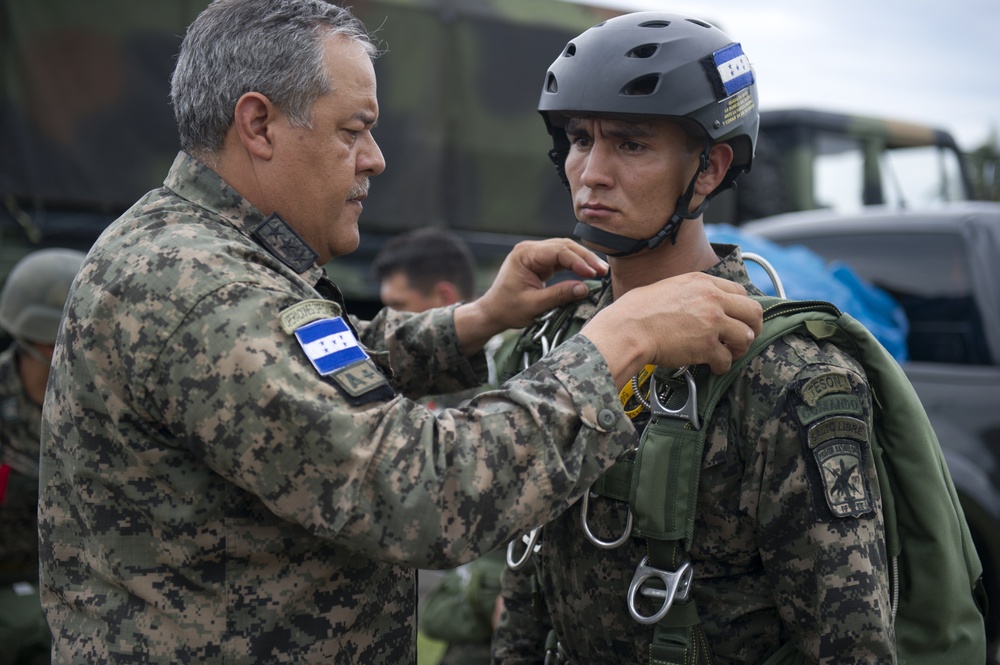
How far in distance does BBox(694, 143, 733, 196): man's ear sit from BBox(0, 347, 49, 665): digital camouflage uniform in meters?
2.73

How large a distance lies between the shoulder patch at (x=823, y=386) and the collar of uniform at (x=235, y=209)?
1054 mm

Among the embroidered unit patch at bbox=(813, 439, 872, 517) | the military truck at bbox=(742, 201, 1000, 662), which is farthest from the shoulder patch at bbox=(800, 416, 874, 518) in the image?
the military truck at bbox=(742, 201, 1000, 662)

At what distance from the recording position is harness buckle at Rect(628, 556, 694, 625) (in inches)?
82.5

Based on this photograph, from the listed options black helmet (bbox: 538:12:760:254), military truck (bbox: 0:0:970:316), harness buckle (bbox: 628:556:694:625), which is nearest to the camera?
harness buckle (bbox: 628:556:694:625)

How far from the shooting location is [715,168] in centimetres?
253

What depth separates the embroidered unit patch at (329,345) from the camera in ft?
5.96

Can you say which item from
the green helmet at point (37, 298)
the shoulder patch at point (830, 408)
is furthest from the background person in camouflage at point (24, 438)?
the shoulder patch at point (830, 408)

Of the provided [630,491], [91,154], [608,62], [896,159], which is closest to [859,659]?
[630,491]

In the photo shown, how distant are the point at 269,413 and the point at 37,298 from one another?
2957 mm

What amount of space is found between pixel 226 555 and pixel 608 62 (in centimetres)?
139

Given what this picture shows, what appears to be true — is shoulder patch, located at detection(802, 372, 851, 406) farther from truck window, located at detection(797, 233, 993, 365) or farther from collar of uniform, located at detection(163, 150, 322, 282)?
truck window, located at detection(797, 233, 993, 365)

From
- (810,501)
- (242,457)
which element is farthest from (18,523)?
(810,501)

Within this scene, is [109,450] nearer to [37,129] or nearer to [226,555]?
[226,555]

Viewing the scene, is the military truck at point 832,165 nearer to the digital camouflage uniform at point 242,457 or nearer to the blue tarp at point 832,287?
the blue tarp at point 832,287
